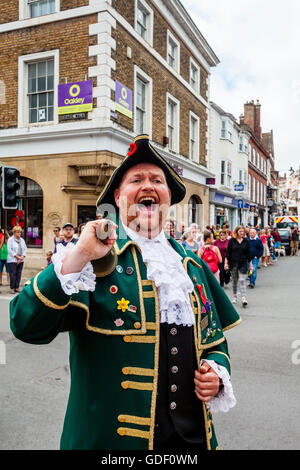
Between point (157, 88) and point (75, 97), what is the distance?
458cm

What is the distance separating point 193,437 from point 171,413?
0.16 metres

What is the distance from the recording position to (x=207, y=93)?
21875mm

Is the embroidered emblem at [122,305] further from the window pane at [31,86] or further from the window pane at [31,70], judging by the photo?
the window pane at [31,70]

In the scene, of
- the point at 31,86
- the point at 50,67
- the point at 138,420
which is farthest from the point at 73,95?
the point at 138,420

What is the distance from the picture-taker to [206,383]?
1.64m

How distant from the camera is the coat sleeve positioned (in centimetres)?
131

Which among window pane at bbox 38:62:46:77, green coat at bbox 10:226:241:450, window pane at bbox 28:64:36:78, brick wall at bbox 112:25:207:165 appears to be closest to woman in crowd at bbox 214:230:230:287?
brick wall at bbox 112:25:207:165

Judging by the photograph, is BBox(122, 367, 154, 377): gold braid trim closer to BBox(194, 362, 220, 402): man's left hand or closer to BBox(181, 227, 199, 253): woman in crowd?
BBox(194, 362, 220, 402): man's left hand

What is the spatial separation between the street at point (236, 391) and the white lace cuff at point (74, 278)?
2296mm

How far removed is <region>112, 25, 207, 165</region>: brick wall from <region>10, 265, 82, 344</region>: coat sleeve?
12.1 m

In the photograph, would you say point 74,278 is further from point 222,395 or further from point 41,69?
point 41,69

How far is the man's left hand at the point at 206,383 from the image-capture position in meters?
1.63
